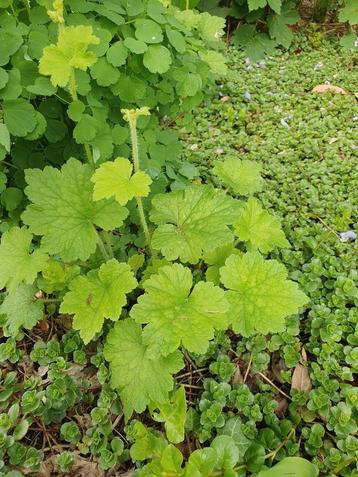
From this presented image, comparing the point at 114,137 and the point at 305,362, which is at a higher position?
the point at 114,137

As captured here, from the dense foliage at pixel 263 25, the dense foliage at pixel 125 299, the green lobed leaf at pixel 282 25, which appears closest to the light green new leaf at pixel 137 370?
the dense foliage at pixel 125 299

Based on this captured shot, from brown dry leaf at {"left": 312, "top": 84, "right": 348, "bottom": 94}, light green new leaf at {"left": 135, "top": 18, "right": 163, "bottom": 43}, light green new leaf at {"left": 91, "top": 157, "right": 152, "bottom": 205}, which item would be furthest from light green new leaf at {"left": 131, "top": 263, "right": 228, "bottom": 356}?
brown dry leaf at {"left": 312, "top": 84, "right": 348, "bottom": 94}

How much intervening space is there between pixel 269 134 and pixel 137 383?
1871 mm

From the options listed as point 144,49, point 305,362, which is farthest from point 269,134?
point 305,362

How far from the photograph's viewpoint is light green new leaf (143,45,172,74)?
1865 mm

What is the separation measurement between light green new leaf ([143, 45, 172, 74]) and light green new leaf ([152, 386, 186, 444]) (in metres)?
1.27

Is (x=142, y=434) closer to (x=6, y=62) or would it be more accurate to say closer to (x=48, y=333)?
(x=48, y=333)

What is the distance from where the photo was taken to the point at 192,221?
1.75 meters

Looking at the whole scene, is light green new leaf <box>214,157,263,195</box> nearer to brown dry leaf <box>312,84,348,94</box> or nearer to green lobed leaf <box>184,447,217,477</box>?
green lobed leaf <box>184,447,217,477</box>

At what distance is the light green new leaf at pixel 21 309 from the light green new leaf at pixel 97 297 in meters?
0.24

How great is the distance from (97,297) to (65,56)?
84 centimetres

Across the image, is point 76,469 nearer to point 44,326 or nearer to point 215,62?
point 44,326

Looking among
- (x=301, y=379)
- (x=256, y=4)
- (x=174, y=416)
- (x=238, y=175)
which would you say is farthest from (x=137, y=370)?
(x=256, y=4)

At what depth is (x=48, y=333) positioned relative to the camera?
1.98 m
